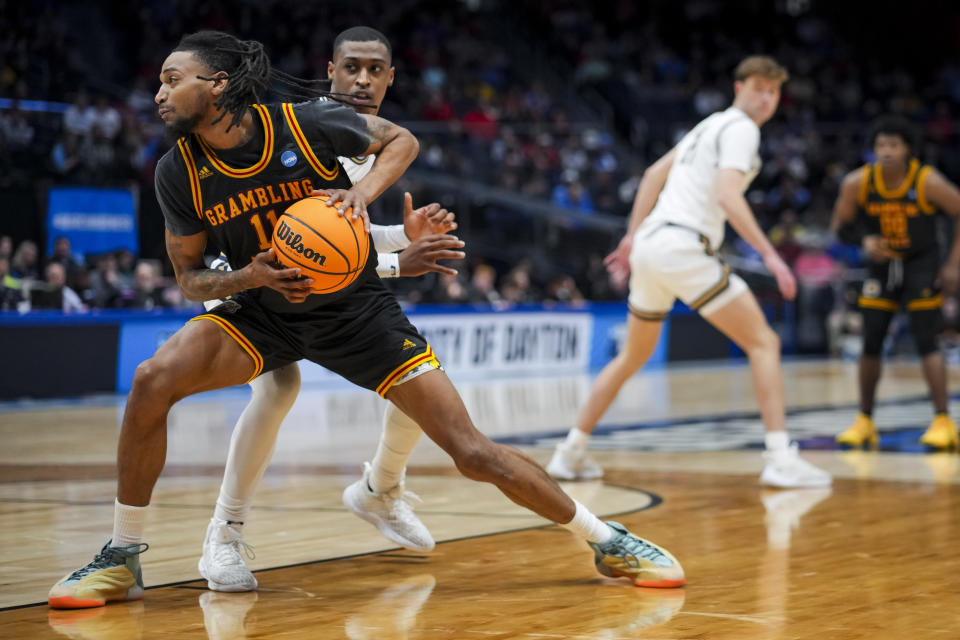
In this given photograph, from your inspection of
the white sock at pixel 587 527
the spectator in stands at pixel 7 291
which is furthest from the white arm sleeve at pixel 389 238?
the spectator in stands at pixel 7 291

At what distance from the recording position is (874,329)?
847 centimetres

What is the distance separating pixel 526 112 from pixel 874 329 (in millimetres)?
13164

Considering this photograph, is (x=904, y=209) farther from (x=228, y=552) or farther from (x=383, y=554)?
(x=228, y=552)

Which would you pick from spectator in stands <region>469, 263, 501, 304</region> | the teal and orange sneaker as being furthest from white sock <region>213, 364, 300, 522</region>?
spectator in stands <region>469, 263, 501, 304</region>

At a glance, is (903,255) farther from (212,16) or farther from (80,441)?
(212,16)

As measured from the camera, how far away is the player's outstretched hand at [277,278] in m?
3.63

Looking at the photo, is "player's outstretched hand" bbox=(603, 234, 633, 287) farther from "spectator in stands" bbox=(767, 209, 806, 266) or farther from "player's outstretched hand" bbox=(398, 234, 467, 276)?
"spectator in stands" bbox=(767, 209, 806, 266)

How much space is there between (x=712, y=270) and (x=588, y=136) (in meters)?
14.5

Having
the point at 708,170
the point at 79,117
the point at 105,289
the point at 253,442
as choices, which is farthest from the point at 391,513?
the point at 79,117

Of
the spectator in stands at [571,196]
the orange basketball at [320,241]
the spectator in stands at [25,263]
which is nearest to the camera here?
the orange basketball at [320,241]

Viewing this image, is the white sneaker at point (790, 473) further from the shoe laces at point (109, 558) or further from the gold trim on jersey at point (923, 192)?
the shoe laces at point (109, 558)

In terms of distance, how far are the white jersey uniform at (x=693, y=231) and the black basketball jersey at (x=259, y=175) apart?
284 cm

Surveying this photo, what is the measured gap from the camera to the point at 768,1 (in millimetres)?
29031

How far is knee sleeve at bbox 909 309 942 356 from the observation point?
8391 millimetres
